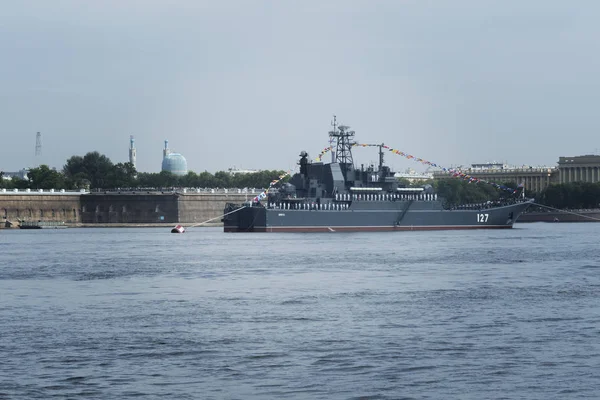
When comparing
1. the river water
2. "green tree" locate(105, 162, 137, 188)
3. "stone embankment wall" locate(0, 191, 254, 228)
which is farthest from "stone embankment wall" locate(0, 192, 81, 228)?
the river water

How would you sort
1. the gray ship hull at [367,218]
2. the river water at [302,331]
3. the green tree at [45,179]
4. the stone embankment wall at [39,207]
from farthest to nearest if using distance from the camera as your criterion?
1. the green tree at [45,179]
2. the stone embankment wall at [39,207]
3. the gray ship hull at [367,218]
4. the river water at [302,331]

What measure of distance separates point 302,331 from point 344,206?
88476mm

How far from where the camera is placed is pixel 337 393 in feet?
76.6

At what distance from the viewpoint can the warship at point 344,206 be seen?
388 feet

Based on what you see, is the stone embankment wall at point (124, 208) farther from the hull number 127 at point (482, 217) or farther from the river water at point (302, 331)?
the river water at point (302, 331)

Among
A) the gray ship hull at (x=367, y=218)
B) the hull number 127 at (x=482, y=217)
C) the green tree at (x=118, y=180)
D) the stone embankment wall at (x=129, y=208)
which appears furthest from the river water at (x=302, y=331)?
the green tree at (x=118, y=180)

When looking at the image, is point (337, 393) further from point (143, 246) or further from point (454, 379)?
point (143, 246)

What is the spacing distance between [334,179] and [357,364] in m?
95.6

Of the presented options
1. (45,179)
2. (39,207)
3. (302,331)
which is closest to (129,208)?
(39,207)

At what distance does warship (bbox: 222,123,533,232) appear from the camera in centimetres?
11831

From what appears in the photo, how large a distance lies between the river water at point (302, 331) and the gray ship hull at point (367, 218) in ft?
191

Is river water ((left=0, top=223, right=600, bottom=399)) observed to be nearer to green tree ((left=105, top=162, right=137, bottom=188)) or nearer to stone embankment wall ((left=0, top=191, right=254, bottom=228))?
stone embankment wall ((left=0, top=191, right=254, bottom=228))

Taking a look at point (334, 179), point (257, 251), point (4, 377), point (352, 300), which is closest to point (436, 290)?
point (352, 300)

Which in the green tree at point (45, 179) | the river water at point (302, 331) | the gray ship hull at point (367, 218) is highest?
the green tree at point (45, 179)
